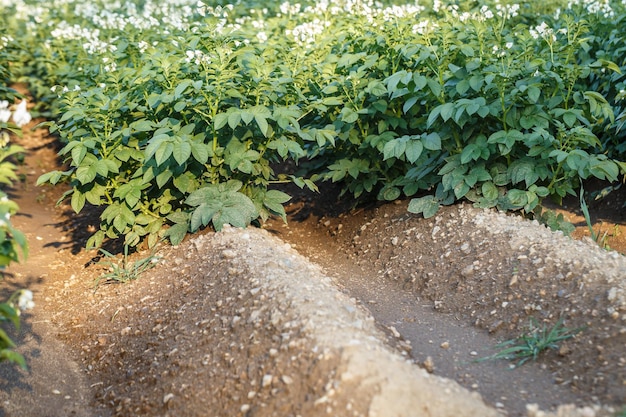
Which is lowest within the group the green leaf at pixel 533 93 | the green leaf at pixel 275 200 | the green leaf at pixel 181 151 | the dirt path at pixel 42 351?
the dirt path at pixel 42 351

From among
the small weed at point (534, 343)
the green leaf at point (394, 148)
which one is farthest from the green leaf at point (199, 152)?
the small weed at point (534, 343)

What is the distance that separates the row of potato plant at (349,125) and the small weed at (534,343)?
1.18 meters

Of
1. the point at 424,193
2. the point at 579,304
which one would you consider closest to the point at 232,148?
the point at 424,193

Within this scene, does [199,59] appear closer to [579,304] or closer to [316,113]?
[316,113]

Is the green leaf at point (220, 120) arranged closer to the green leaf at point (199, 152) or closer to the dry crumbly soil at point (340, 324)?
the green leaf at point (199, 152)

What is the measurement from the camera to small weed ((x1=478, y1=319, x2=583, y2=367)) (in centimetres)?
321

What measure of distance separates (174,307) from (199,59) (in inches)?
60.5

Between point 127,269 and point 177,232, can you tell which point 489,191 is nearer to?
point 177,232

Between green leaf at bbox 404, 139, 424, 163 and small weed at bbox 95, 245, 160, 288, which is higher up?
green leaf at bbox 404, 139, 424, 163

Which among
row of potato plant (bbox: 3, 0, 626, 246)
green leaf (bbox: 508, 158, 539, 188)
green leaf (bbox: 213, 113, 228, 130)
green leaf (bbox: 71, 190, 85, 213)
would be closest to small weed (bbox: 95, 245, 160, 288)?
row of potato plant (bbox: 3, 0, 626, 246)

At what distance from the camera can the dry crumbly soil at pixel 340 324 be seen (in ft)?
9.21

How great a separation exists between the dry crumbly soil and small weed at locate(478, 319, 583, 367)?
1.8 inches

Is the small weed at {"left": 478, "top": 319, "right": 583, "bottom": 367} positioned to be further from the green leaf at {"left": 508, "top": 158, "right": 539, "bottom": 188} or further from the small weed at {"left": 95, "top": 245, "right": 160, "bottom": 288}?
the small weed at {"left": 95, "top": 245, "right": 160, "bottom": 288}

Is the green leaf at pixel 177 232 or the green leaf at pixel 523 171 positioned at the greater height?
the green leaf at pixel 523 171
